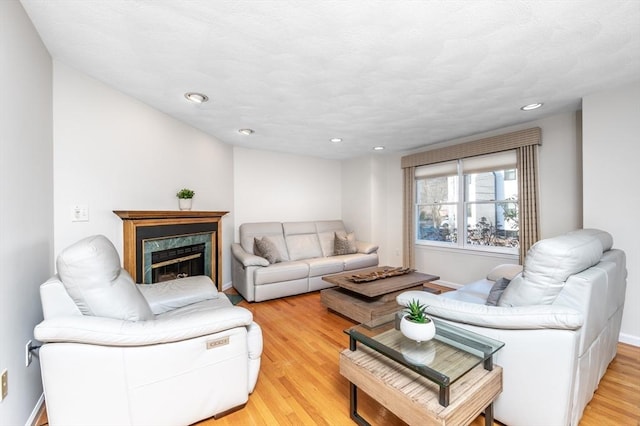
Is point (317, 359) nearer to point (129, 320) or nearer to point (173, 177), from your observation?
point (129, 320)

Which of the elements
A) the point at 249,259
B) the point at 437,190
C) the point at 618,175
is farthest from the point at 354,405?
the point at 437,190

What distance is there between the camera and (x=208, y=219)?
340 centimetres

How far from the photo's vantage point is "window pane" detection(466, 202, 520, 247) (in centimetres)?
355

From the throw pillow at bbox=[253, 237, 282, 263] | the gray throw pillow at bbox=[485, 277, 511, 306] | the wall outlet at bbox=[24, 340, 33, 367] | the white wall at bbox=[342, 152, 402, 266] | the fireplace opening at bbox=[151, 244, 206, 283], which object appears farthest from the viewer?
the white wall at bbox=[342, 152, 402, 266]

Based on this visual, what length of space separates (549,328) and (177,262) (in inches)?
133

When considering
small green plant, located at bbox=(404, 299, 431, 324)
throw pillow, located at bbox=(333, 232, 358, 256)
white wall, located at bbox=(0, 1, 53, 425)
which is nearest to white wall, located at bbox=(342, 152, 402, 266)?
throw pillow, located at bbox=(333, 232, 358, 256)

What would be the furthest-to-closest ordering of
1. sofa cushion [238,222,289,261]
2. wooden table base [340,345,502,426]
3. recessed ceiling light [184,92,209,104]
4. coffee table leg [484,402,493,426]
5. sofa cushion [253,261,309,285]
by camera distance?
sofa cushion [238,222,289,261] → sofa cushion [253,261,309,285] → recessed ceiling light [184,92,209,104] → coffee table leg [484,402,493,426] → wooden table base [340,345,502,426]

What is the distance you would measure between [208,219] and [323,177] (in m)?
2.66

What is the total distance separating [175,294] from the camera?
2.16 m

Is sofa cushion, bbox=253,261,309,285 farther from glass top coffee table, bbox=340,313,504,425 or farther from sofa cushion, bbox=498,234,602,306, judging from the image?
sofa cushion, bbox=498,234,602,306

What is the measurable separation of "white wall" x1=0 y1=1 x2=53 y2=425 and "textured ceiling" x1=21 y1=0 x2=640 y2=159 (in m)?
0.25

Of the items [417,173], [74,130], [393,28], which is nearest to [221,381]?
[74,130]

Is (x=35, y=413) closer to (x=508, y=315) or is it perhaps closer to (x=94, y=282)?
(x=94, y=282)

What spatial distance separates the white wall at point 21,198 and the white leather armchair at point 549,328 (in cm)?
230
